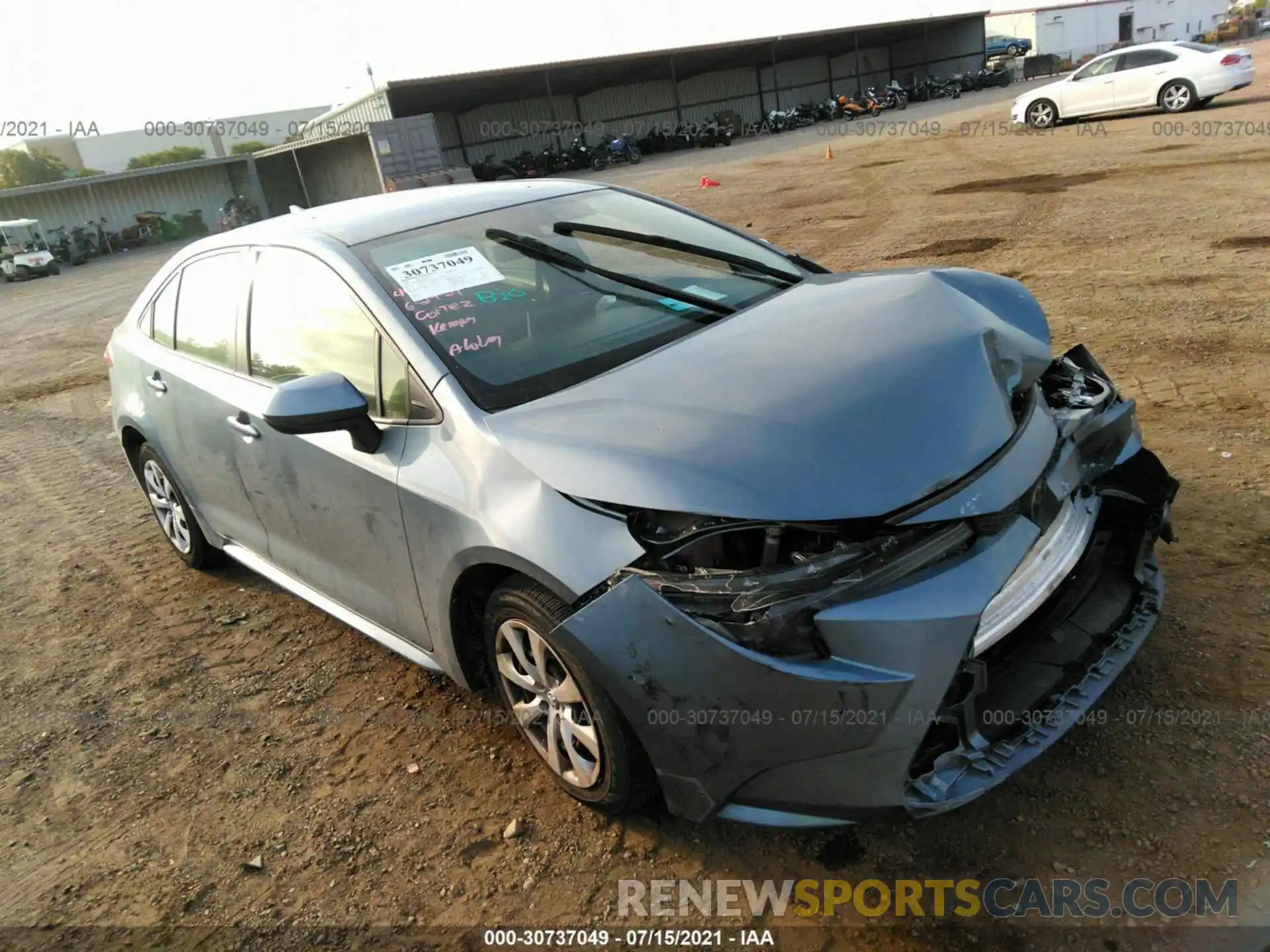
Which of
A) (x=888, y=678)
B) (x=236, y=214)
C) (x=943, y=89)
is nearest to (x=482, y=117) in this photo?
(x=236, y=214)

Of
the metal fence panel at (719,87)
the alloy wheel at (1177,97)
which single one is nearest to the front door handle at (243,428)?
the alloy wheel at (1177,97)

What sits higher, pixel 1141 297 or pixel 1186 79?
pixel 1186 79

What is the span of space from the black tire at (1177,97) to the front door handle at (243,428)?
20501mm

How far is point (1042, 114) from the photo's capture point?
1970 centimetres

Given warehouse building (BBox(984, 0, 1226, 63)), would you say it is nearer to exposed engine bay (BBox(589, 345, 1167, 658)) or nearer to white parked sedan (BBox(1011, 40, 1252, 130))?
white parked sedan (BBox(1011, 40, 1252, 130))

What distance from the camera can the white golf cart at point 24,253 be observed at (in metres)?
29.7

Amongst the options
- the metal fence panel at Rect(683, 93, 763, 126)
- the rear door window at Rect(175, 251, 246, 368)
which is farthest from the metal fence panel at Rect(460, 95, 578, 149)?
the rear door window at Rect(175, 251, 246, 368)

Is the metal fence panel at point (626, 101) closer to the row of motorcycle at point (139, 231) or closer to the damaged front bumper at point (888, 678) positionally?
the row of motorcycle at point (139, 231)

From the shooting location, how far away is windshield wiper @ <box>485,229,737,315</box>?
316 cm

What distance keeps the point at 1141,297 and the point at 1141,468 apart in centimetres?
438

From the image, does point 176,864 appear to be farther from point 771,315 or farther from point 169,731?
point 771,315

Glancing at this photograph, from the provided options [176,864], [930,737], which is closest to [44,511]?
[176,864]

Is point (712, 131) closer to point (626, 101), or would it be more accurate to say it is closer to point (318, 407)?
point (626, 101)

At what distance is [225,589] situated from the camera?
443cm
